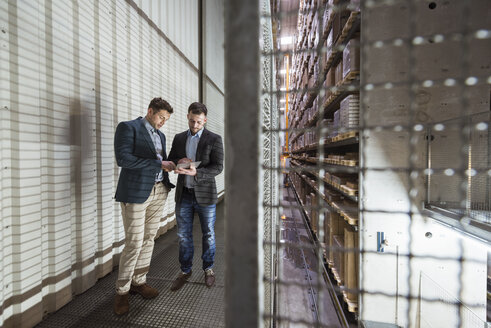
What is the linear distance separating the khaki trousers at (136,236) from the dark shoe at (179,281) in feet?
1.17

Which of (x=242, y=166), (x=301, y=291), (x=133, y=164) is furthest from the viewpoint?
(x=301, y=291)

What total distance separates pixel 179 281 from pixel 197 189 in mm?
910

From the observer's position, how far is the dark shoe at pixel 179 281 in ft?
6.87

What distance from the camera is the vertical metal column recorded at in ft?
2.07

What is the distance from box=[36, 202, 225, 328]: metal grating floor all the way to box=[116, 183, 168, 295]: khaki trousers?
217 millimetres

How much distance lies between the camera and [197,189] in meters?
2.05

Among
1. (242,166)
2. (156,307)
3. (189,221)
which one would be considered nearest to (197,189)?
(189,221)

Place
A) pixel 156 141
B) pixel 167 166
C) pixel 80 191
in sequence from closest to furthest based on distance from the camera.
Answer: pixel 167 166 → pixel 156 141 → pixel 80 191

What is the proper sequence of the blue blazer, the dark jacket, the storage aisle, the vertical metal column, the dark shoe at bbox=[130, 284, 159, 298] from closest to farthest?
the vertical metal column, the blue blazer, the dark shoe at bbox=[130, 284, 159, 298], the dark jacket, the storage aisle

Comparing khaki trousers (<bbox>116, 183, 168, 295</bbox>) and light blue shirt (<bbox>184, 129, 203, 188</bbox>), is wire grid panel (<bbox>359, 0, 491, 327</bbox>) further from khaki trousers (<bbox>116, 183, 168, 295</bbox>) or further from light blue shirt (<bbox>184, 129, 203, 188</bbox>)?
khaki trousers (<bbox>116, 183, 168, 295</bbox>)

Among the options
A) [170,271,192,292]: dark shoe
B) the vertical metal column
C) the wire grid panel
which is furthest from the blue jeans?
the vertical metal column

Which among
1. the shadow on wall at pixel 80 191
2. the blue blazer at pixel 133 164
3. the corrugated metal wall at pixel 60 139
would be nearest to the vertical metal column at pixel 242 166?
the blue blazer at pixel 133 164

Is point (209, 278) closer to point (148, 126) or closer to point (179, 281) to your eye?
point (179, 281)

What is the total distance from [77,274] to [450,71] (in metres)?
3.69
